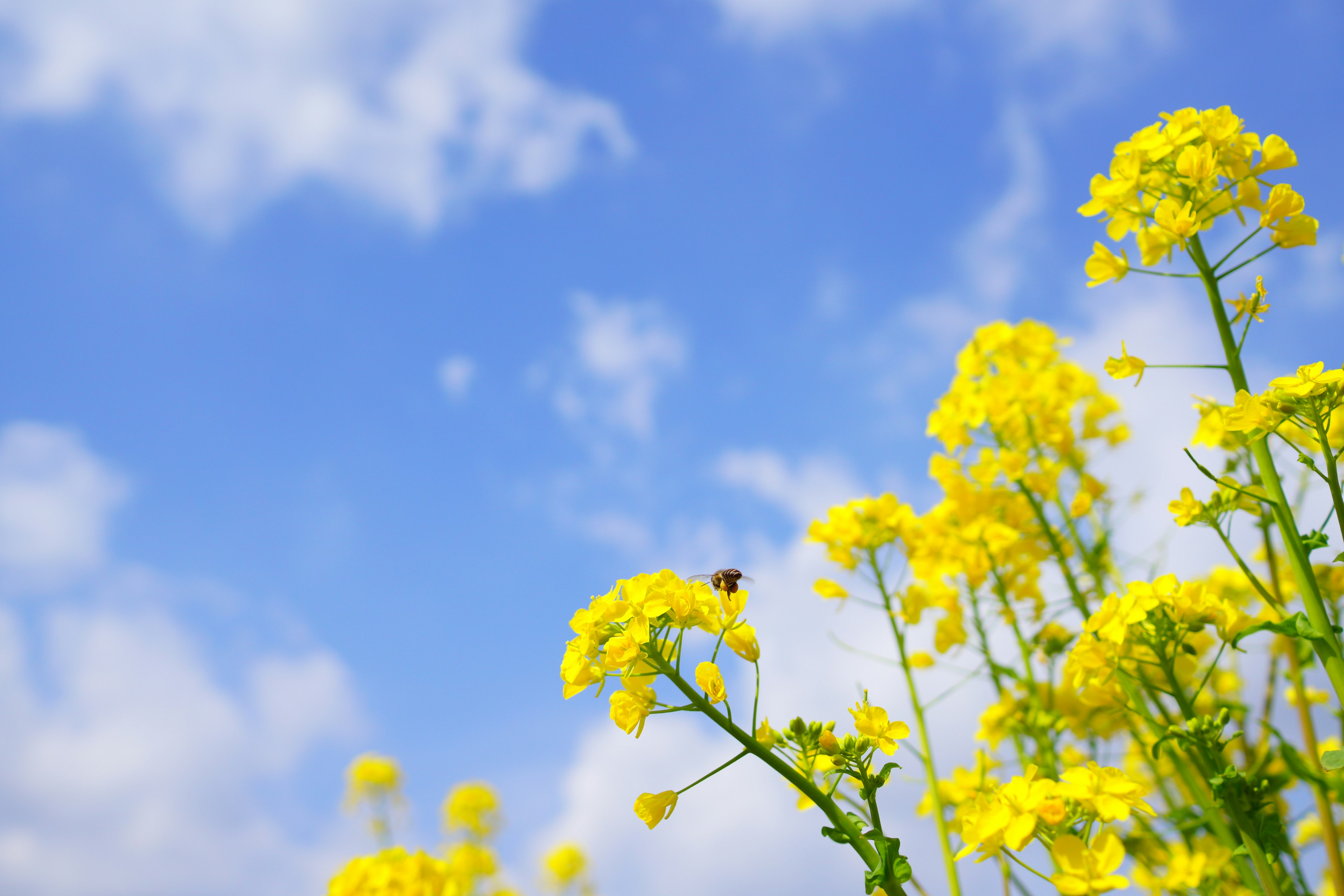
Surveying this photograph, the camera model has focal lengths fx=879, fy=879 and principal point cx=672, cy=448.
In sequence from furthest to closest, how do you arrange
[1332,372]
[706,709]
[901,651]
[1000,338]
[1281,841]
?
[1000,338]
[901,651]
[1281,841]
[1332,372]
[706,709]

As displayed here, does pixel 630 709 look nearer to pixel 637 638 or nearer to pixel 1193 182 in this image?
pixel 637 638

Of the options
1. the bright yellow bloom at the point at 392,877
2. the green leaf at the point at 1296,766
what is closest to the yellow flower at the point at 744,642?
the green leaf at the point at 1296,766

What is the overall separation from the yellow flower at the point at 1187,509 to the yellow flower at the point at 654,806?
1714mm

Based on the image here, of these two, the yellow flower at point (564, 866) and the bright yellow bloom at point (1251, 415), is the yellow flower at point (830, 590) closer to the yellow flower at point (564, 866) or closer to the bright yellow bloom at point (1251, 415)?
the bright yellow bloom at point (1251, 415)

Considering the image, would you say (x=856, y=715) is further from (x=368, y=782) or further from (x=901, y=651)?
(x=368, y=782)

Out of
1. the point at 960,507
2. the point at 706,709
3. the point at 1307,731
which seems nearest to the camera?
the point at 706,709

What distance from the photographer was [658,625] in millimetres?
1899

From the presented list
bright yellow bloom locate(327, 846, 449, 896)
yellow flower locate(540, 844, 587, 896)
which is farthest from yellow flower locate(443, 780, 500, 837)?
bright yellow bloom locate(327, 846, 449, 896)

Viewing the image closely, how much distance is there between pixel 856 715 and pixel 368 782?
9.74 metres

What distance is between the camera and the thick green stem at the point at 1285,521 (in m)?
2.02

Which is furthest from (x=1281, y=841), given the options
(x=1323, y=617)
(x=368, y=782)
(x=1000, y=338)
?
(x=368, y=782)

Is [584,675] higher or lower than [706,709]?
Answer: higher

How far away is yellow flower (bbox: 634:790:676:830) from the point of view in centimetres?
191

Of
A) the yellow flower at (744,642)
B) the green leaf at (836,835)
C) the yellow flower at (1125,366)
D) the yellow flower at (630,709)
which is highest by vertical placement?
the yellow flower at (1125,366)
